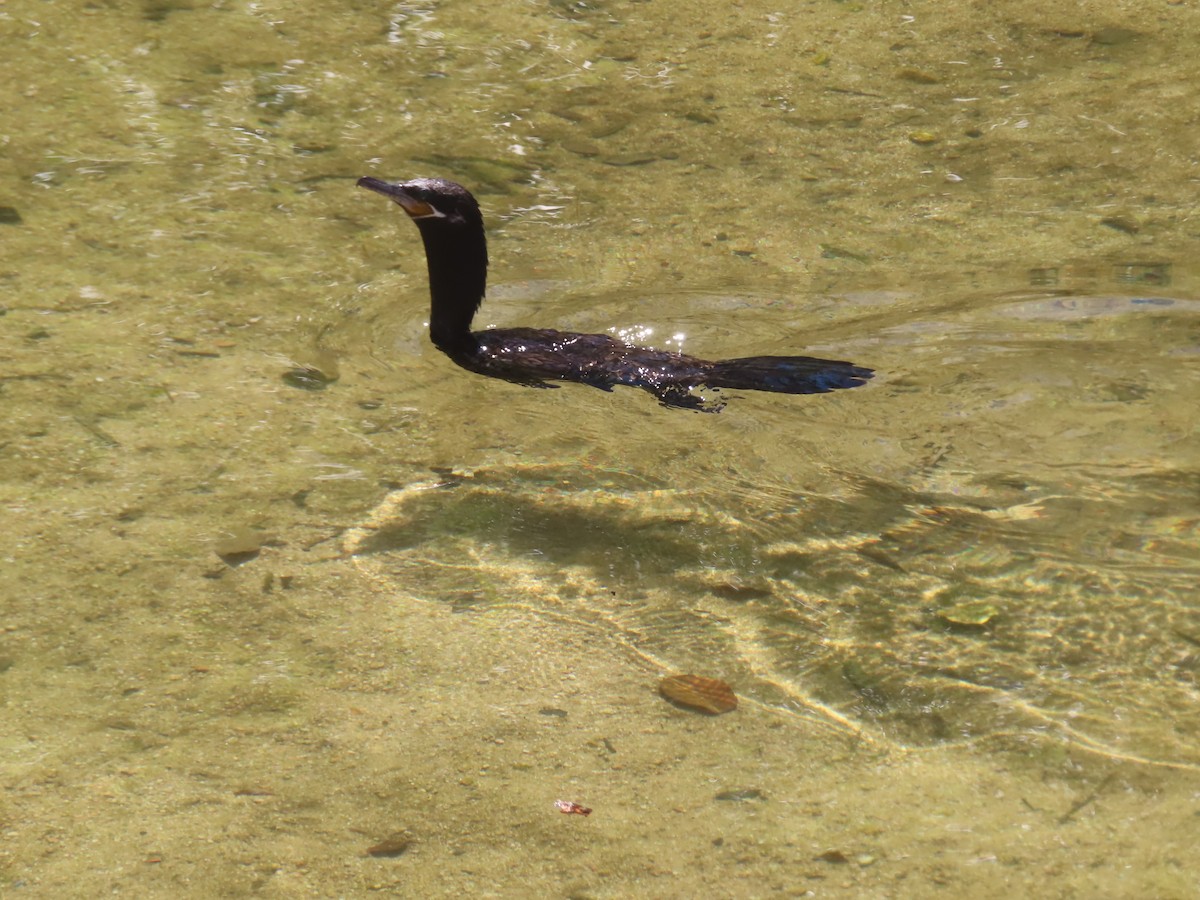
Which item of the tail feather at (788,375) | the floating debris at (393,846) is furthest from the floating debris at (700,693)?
the tail feather at (788,375)

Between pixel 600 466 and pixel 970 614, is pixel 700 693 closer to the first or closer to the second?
pixel 970 614

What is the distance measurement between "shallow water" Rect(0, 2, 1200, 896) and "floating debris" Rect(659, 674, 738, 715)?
5cm

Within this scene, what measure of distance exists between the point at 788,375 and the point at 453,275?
133 centimetres

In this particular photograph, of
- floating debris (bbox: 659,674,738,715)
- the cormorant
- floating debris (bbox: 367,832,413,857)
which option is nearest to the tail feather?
the cormorant

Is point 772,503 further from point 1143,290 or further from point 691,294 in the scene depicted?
point 1143,290

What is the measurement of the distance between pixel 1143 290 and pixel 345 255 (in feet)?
11.0

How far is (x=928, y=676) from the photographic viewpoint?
3838mm

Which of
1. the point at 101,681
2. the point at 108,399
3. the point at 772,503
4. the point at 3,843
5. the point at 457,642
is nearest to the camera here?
the point at 3,843

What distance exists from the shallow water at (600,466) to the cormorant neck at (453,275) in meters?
0.17

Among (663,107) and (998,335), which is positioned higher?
(663,107)

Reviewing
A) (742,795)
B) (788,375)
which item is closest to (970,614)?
(742,795)

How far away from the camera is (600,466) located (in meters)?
4.83

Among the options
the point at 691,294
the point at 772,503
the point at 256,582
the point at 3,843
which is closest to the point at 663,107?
the point at 691,294

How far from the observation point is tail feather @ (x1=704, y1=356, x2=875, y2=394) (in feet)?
16.7
